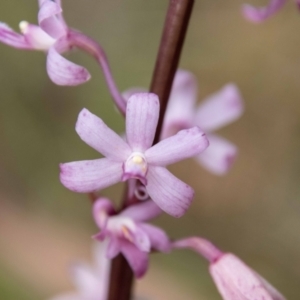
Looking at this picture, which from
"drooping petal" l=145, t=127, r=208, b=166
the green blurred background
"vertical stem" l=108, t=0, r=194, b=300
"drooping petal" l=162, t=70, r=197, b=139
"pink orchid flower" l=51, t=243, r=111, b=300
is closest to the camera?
"drooping petal" l=145, t=127, r=208, b=166

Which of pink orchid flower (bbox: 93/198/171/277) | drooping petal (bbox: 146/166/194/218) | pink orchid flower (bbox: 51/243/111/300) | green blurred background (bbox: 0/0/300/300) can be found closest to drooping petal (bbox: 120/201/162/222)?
pink orchid flower (bbox: 93/198/171/277)

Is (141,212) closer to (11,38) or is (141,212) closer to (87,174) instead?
(87,174)

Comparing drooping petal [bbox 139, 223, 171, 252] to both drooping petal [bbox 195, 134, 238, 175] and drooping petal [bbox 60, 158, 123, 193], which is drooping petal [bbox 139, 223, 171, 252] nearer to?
drooping petal [bbox 60, 158, 123, 193]

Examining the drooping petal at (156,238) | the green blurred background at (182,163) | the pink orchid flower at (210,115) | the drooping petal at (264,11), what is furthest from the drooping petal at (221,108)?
the green blurred background at (182,163)

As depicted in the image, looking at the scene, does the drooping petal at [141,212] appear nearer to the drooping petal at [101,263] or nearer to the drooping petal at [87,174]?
the drooping petal at [87,174]

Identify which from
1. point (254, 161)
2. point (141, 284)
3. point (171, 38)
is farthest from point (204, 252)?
point (254, 161)

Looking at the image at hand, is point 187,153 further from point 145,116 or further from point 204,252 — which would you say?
point 204,252
